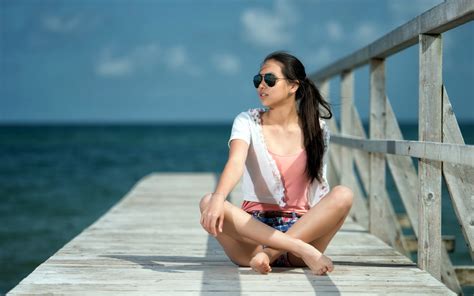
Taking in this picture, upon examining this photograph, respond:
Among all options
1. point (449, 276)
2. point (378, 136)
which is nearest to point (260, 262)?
point (449, 276)

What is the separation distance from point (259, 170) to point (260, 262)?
1.65ft

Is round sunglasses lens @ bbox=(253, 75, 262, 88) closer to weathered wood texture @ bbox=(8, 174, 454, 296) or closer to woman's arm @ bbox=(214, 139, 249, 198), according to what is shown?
woman's arm @ bbox=(214, 139, 249, 198)

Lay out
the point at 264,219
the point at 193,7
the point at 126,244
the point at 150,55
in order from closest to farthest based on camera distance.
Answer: the point at 264,219 → the point at 126,244 → the point at 150,55 → the point at 193,7

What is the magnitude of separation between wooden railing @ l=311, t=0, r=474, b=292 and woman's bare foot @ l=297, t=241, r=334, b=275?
1.56ft

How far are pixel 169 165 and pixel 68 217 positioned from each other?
881 inches

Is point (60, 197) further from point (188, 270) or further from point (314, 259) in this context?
point (314, 259)

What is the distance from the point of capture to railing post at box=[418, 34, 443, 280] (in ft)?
10.8

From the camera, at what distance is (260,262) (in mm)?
3242

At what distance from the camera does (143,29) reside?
85.0m

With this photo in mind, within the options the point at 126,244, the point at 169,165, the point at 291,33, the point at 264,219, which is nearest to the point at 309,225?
the point at 264,219

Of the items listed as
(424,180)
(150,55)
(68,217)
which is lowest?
(68,217)

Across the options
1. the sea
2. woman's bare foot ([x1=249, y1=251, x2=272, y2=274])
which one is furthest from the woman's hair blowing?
the sea

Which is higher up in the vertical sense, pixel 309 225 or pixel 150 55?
pixel 150 55

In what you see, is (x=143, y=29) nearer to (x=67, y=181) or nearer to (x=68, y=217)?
(x=67, y=181)
